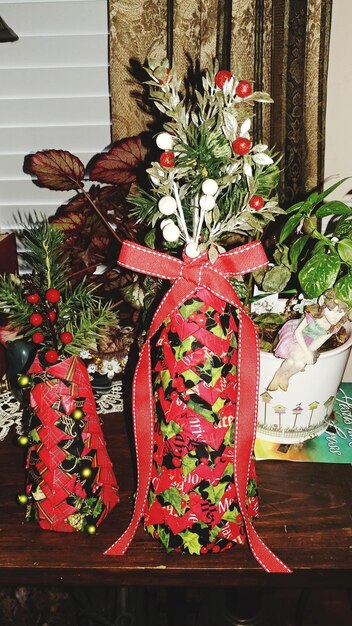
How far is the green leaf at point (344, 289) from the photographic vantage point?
861mm

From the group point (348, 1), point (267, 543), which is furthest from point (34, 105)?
point (267, 543)

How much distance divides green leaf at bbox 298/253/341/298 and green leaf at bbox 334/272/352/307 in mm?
12

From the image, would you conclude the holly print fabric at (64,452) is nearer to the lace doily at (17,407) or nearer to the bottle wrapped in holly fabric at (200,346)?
the bottle wrapped in holly fabric at (200,346)

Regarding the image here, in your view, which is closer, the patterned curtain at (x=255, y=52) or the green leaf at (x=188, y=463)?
the green leaf at (x=188, y=463)

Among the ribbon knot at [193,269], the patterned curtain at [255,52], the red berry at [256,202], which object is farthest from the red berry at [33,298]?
the patterned curtain at [255,52]

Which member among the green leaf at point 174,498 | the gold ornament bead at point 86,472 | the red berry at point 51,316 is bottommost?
the green leaf at point 174,498

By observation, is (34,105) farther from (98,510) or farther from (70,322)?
(98,510)

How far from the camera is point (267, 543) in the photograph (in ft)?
2.82

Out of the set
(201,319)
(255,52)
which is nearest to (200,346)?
(201,319)

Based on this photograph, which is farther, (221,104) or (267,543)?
(267,543)

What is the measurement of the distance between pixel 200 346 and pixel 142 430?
0.53 ft

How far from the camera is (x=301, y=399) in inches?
38.6

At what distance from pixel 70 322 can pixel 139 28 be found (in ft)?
2.21

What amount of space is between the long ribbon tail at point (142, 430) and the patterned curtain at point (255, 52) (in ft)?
1.96
